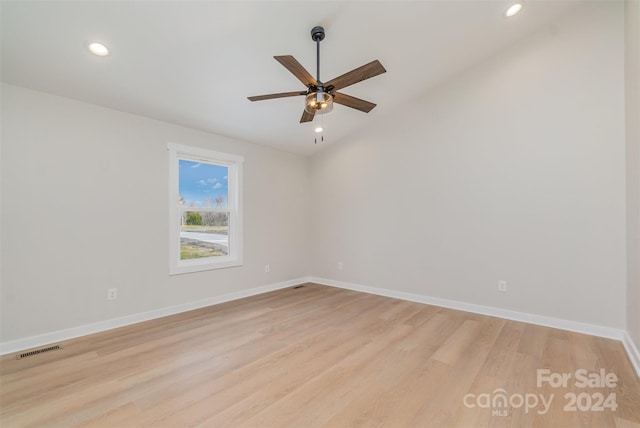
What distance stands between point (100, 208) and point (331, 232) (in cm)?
339

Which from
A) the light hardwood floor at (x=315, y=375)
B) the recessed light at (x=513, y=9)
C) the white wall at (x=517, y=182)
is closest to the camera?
the light hardwood floor at (x=315, y=375)

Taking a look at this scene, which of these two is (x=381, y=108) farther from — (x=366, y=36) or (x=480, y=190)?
(x=480, y=190)

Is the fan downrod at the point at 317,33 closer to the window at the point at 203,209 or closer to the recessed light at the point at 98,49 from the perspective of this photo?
the recessed light at the point at 98,49

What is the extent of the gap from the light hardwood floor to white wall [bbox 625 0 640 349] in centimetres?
44

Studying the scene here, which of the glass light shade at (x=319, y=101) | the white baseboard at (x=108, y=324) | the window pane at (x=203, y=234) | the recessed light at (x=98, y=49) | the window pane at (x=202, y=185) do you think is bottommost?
the white baseboard at (x=108, y=324)

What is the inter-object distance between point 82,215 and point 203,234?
56.7 inches

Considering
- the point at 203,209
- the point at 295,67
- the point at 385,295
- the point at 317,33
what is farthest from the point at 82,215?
the point at 385,295

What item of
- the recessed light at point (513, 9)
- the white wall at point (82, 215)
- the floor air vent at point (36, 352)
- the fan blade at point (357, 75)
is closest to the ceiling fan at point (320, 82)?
the fan blade at point (357, 75)

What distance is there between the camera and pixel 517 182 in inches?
129

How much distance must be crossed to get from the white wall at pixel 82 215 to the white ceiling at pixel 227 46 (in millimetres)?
268

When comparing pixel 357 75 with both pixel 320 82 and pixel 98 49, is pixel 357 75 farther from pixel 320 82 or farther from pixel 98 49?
pixel 98 49

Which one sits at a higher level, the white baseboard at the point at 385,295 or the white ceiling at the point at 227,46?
the white ceiling at the point at 227,46

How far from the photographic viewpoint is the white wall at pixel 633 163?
227cm

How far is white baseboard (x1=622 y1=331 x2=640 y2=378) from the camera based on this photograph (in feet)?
7.07
